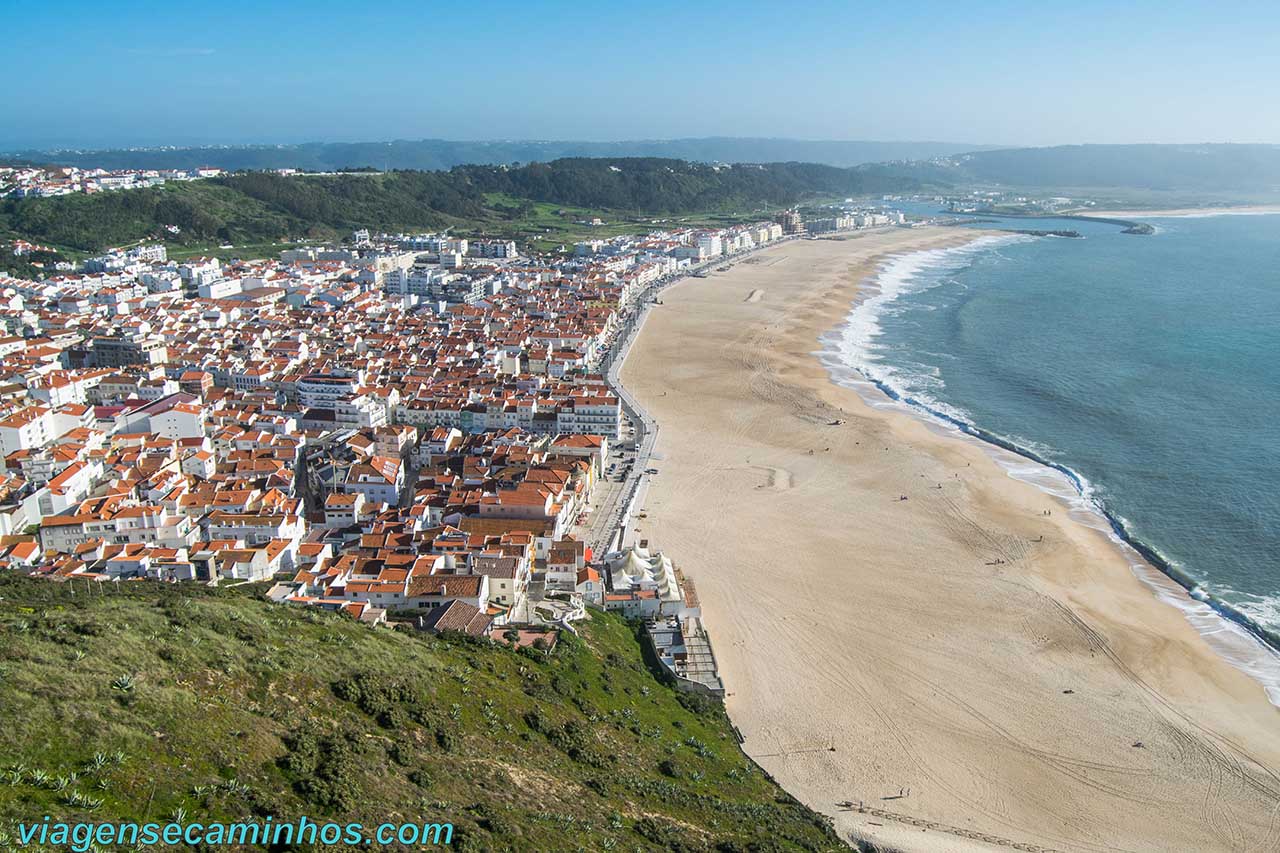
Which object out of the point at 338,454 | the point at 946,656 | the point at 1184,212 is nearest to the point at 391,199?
the point at 338,454

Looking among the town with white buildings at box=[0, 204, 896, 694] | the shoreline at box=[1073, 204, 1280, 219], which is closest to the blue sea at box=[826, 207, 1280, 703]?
the town with white buildings at box=[0, 204, 896, 694]

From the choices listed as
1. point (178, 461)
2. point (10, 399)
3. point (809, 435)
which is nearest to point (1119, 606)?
point (809, 435)

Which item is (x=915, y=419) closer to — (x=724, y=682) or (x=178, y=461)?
(x=724, y=682)

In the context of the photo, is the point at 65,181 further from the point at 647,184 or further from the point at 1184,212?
the point at 1184,212

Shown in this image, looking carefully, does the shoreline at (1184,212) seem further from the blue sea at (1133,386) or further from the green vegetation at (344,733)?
the green vegetation at (344,733)

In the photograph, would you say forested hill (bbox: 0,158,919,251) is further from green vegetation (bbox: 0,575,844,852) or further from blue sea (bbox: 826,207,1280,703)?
green vegetation (bbox: 0,575,844,852)

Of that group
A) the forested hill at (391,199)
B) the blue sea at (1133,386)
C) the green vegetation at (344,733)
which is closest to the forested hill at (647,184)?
the forested hill at (391,199)
